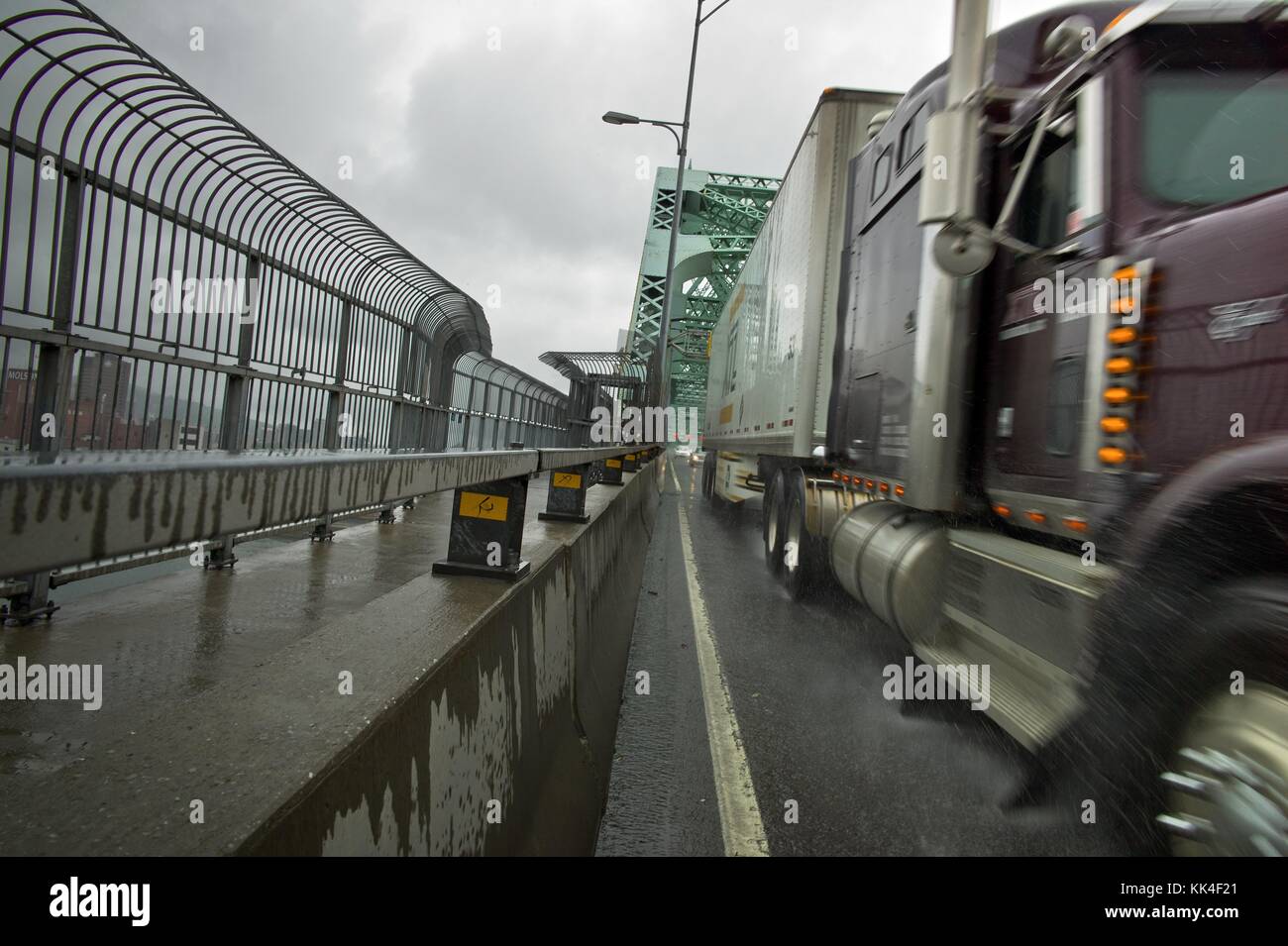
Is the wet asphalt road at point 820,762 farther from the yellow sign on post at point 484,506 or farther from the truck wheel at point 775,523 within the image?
the truck wheel at point 775,523

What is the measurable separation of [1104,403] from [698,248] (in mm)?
37147

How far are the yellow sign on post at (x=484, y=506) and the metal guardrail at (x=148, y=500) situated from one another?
5.72 ft

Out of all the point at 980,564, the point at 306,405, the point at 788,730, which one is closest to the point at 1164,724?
the point at 980,564

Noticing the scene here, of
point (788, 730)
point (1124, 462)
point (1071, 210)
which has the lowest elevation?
point (788, 730)

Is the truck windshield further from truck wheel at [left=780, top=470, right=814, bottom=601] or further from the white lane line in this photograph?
truck wheel at [left=780, top=470, right=814, bottom=601]

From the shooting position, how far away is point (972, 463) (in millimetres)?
4938

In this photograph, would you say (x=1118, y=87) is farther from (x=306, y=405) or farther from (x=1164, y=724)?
(x=306, y=405)

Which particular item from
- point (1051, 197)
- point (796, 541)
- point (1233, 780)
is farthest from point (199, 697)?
point (796, 541)

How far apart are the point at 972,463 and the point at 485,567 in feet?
10.8

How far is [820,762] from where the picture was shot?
12.9 ft

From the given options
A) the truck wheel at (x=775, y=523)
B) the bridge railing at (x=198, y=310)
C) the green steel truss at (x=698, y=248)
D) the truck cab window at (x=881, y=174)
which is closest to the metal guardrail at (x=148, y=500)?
the bridge railing at (x=198, y=310)

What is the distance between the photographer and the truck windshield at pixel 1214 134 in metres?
3.23
